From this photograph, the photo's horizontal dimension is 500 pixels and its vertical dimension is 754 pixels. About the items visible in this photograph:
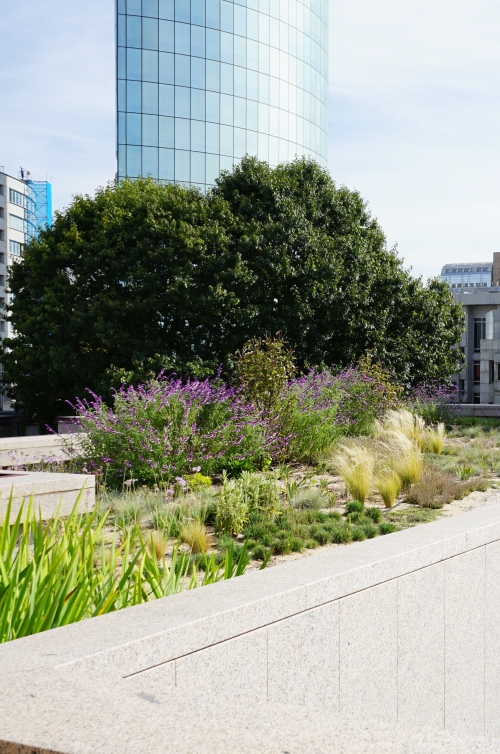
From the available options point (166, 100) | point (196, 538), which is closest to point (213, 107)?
point (166, 100)

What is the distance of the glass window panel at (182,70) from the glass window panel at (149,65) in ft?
4.04

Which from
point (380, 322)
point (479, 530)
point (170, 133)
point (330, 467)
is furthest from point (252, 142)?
point (479, 530)

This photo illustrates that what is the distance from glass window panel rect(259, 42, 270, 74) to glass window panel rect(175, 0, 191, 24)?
484 centimetres

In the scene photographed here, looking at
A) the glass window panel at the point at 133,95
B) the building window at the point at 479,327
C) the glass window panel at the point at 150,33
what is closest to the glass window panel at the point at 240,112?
the glass window panel at the point at 150,33

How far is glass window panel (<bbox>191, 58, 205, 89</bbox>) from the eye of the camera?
41469 millimetres

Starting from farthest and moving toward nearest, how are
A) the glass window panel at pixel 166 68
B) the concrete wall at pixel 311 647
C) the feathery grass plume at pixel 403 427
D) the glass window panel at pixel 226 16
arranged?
the glass window panel at pixel 226 16
the glass window panel at pixel 166 68
the feathery grass plume at pixel 403 427
the concrete wall at pixel 311 647

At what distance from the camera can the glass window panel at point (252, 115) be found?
43438 millimetres

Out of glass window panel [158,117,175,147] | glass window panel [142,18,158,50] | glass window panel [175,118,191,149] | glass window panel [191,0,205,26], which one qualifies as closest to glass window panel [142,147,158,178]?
glass window panel [158,117,175,147]

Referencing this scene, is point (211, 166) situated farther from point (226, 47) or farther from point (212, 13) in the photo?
point (212, 13)

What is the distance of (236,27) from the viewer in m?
42.8

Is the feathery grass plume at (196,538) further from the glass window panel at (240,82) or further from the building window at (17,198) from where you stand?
the building window at (17,198)

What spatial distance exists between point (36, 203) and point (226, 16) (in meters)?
53.7

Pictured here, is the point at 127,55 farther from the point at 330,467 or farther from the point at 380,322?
the point at 330,467

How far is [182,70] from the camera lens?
41188mm
